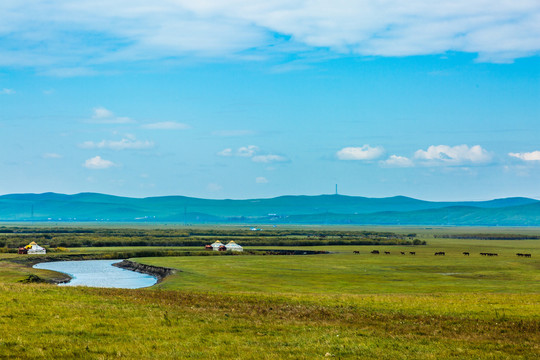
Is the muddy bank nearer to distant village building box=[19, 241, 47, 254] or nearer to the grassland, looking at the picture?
distant village building box=[19, 241, 47, 254]

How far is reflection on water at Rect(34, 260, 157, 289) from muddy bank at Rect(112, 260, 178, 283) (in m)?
1.41

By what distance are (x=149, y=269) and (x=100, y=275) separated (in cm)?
986

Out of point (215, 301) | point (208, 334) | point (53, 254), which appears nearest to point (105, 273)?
point (53, 254)

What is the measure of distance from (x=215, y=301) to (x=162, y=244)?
155 m

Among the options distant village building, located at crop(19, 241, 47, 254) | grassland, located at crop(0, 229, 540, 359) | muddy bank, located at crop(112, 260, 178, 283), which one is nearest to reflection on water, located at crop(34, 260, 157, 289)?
muddy bank, located at crop(112, 260, 178, 283)

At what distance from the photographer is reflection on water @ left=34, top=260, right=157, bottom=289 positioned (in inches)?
3068

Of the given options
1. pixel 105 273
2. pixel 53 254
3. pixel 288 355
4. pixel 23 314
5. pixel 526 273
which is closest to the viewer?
pixel 288 355

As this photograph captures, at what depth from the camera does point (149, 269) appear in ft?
331

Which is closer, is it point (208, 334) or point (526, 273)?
point (208, 334)

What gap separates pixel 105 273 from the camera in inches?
3826

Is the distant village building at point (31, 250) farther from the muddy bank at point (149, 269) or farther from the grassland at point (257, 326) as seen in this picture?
the grassland at point (257, 326)

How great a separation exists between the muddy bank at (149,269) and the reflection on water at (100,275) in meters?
1.41

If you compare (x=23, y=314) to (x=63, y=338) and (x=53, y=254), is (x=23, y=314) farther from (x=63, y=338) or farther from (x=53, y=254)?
(x=53, y=254)

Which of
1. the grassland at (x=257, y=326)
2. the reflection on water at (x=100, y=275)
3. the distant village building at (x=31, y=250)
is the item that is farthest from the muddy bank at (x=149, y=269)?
the grassland at (x=257, y=326)
